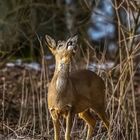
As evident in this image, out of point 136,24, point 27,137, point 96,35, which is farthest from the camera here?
point 96,35

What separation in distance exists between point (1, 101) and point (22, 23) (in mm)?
2048

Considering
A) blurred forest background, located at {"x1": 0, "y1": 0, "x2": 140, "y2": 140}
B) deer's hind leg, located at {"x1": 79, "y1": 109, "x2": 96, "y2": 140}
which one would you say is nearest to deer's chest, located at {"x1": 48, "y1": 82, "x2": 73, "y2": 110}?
deer's hind leg, located at {"x1": 79, "y1": 109, "x2": 96, "y2": 140}

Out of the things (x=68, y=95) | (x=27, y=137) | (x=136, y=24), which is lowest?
(x=27, y=137)

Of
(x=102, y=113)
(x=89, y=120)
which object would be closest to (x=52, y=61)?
(x=89, y=120)

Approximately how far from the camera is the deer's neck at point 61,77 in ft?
19.9

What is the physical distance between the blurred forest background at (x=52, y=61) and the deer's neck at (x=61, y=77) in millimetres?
992

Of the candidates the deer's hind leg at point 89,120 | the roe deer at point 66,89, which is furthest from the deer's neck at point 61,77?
the deer's hind leg at point 89,120

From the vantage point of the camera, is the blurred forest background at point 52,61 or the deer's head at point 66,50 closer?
the deer's head at point 66,50

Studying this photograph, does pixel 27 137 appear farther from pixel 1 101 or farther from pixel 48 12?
pixel 48 12

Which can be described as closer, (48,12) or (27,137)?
(27,137)

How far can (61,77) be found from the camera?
240 inches

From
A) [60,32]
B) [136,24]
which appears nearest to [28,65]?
[60,32]

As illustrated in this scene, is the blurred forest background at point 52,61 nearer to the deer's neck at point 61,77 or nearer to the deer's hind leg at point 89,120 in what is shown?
the deer's hind leg at point 89,120

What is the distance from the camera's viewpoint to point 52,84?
20.1ft
